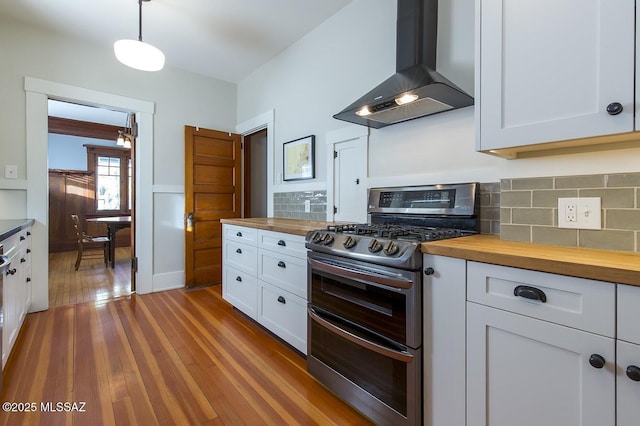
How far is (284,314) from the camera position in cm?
217

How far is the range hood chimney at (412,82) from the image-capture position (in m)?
1.61

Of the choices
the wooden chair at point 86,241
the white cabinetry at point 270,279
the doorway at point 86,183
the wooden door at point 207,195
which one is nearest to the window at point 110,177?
the doorway at point 86,183

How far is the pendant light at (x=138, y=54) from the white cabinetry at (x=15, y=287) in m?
1.51

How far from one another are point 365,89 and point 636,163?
1.69 meters

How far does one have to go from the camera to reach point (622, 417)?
33.5 inches

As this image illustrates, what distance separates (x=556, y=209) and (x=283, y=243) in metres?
1.56

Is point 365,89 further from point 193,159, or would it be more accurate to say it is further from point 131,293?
point 131,293

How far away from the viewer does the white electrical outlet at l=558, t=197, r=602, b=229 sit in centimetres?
121

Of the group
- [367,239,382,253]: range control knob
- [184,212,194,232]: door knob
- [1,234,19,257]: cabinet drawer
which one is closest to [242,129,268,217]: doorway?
[184,212,194,232]: door knob

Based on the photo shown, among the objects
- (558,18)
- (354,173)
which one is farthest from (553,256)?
(354,173)

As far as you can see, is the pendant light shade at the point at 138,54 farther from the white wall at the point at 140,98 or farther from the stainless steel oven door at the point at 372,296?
the stainless steel oven door at the point at 372,296

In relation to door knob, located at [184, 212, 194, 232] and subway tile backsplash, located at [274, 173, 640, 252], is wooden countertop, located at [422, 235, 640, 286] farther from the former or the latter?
door knob, located at [184, 212, 194, 232]

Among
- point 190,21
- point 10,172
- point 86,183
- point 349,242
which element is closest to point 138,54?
point 190,21

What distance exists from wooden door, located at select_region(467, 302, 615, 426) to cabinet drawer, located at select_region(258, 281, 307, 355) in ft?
3.58
